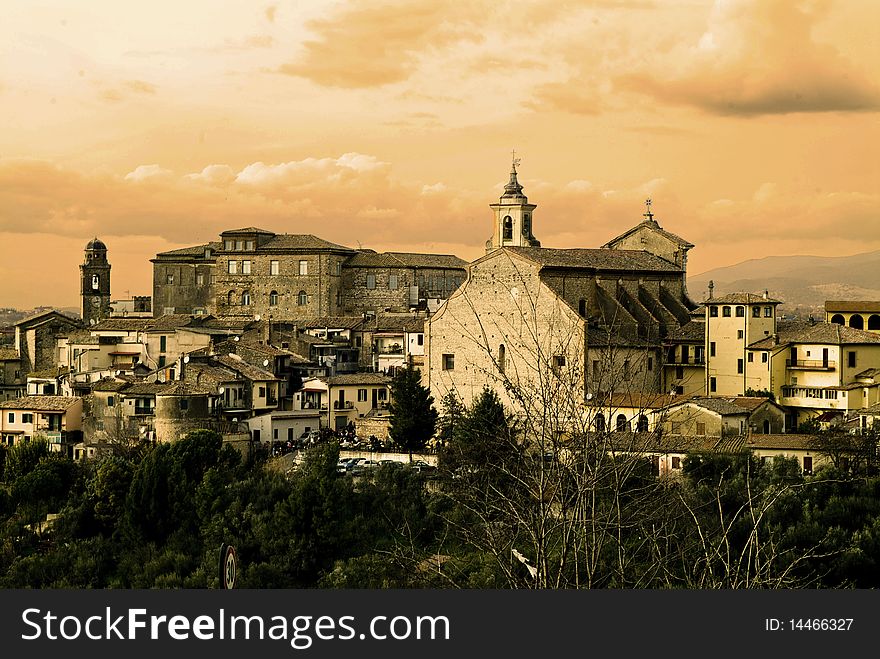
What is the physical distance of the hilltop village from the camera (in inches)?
1363

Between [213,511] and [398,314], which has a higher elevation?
[398,314]

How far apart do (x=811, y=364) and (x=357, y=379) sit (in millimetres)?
12684

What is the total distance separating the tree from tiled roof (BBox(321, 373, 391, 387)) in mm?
4582

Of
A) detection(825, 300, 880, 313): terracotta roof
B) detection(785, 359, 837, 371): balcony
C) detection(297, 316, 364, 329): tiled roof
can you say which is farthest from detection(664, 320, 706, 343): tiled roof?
detection(297, 316, 364, 329): tiled roof

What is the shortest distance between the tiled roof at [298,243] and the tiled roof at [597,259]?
15.9 meters

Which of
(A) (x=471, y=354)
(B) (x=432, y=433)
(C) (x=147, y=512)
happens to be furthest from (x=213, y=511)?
(A) (x=471, y=354)

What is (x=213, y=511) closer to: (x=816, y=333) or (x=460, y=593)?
(x=816, y=333)

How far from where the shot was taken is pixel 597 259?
4088 cm

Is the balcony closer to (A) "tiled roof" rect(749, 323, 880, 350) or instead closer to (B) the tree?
(A) "tiled roof" rect(749, 323, 880, 350)

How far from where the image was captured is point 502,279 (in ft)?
125

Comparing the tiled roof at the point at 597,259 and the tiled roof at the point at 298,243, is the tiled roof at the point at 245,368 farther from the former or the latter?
the tiled roof at the point at 298,243

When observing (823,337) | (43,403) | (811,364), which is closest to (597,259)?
(823,337)

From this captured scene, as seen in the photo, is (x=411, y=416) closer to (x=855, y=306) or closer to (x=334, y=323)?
(x=855, y=306)

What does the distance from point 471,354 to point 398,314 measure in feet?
45.0
